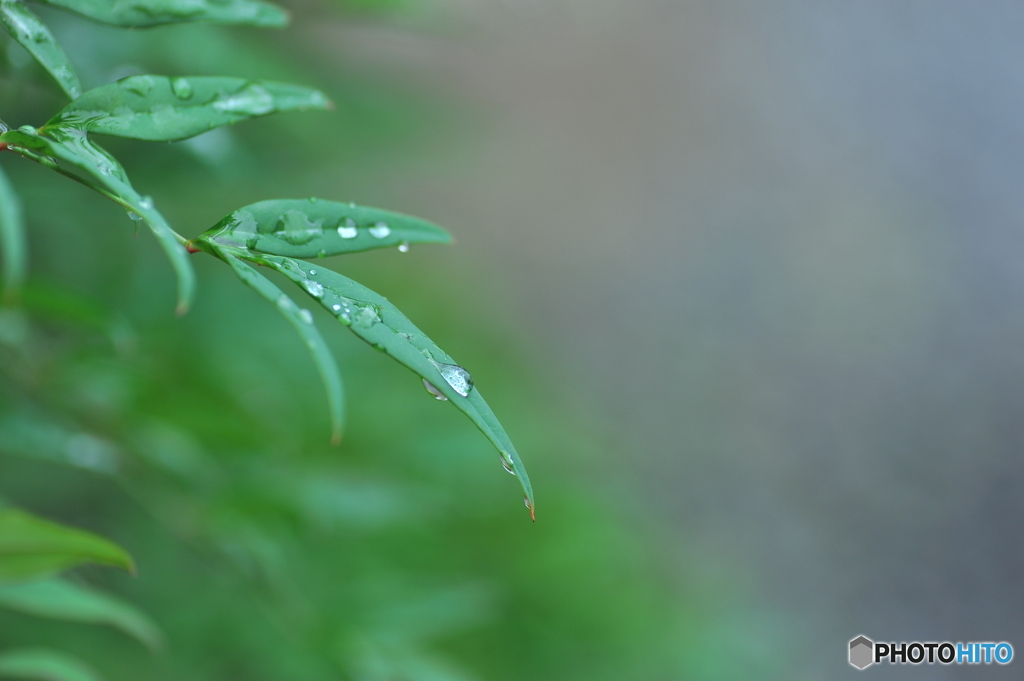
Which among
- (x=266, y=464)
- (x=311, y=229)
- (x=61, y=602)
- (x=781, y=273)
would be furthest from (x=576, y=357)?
(x=311, y=229)

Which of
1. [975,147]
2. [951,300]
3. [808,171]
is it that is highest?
[808,171]

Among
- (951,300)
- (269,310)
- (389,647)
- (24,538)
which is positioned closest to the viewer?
(24,538)

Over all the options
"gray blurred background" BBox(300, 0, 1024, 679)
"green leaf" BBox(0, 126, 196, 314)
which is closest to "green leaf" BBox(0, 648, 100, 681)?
"green leaf" BBox(0, 126, 196, 314)

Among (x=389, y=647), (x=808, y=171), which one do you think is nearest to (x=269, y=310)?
(x=389, y=647)

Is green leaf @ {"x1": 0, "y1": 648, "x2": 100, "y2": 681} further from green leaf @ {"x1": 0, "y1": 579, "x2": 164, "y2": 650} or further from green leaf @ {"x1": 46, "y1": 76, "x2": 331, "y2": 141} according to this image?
green leaf @ {"x1": 46, "y1": 76, "x2": 331, "y2": 141}

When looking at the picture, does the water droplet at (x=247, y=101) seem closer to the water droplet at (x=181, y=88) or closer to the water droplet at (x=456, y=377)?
the water droplet at (x=181, y=88)

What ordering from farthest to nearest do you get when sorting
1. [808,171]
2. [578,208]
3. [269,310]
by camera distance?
[578,208]
[808,171]
[269,310]

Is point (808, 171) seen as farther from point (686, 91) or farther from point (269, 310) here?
point (269, 310)

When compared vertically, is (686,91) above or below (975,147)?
above
